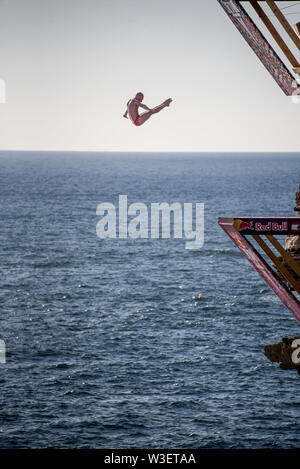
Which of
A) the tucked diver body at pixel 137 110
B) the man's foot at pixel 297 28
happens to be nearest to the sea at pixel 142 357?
the tucked diver body at pixel 137 110

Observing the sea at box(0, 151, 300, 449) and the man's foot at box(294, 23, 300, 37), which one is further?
the sea at box(0, 151, 300, 449)

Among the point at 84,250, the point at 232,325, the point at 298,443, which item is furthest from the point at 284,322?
the point at 84,250

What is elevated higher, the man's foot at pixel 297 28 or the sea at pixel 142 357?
the man's foot at pixel 297 28

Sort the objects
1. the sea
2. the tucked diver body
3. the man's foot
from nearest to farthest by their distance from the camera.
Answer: the tucked diver body → the man's foot → the sea

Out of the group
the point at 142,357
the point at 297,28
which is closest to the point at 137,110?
the point at 297,28

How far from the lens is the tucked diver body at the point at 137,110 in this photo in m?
19.2

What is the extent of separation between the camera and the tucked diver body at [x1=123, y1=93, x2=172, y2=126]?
63.0 ft

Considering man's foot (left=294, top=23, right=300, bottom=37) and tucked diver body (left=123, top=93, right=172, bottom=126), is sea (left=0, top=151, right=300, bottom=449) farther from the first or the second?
man's foot (left=294, top=23, right=300, bottom=37)

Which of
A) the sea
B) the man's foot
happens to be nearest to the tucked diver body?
the man's foot

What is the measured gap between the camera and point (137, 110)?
761 inches

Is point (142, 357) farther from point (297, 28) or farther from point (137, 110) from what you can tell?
point (297, 28)

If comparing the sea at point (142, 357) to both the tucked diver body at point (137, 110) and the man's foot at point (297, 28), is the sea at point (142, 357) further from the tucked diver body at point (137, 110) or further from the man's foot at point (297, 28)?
the man's foot at point (297, 28)
